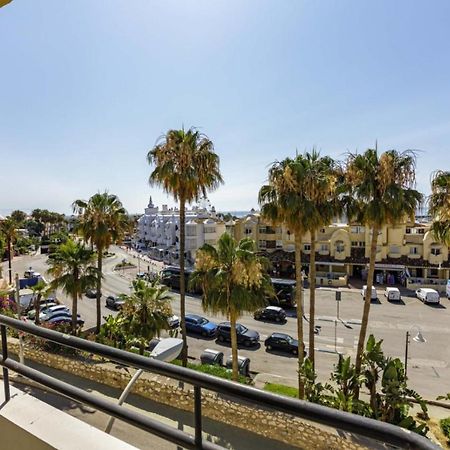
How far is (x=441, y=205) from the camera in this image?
14.2 meters

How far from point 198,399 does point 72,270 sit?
19522mm

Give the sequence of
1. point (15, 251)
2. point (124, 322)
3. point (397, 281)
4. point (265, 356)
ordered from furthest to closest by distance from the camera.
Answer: point (15, 251), point (397, 281), point (265, 356), point (124, 322)

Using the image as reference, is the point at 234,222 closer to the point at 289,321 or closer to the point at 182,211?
the point at 289,321

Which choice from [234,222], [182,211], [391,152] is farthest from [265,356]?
[234,222]

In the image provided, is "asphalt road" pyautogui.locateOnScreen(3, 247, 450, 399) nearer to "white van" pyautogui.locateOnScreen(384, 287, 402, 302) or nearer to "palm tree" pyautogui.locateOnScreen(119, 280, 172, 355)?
"white van" pyautogui.locateOnScreen(384, 287, 402, 302)

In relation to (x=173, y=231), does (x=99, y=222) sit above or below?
above

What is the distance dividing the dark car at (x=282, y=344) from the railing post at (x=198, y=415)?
23.8 metres

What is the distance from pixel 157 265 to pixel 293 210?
5077 centimetres

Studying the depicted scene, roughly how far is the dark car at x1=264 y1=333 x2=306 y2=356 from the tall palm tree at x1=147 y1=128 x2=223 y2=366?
9.17m

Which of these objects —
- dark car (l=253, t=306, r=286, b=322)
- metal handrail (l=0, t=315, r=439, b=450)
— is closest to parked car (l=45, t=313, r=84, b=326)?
dark car (l=253, t=306, r=286, b=322)

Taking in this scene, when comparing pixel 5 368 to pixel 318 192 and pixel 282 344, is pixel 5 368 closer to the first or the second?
pixel 318 192

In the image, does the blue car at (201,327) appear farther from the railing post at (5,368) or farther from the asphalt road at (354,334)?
the railing post at (5,368)

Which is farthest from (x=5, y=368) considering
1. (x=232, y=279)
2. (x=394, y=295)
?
(x=394, y=295)

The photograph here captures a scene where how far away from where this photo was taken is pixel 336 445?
887 cm
